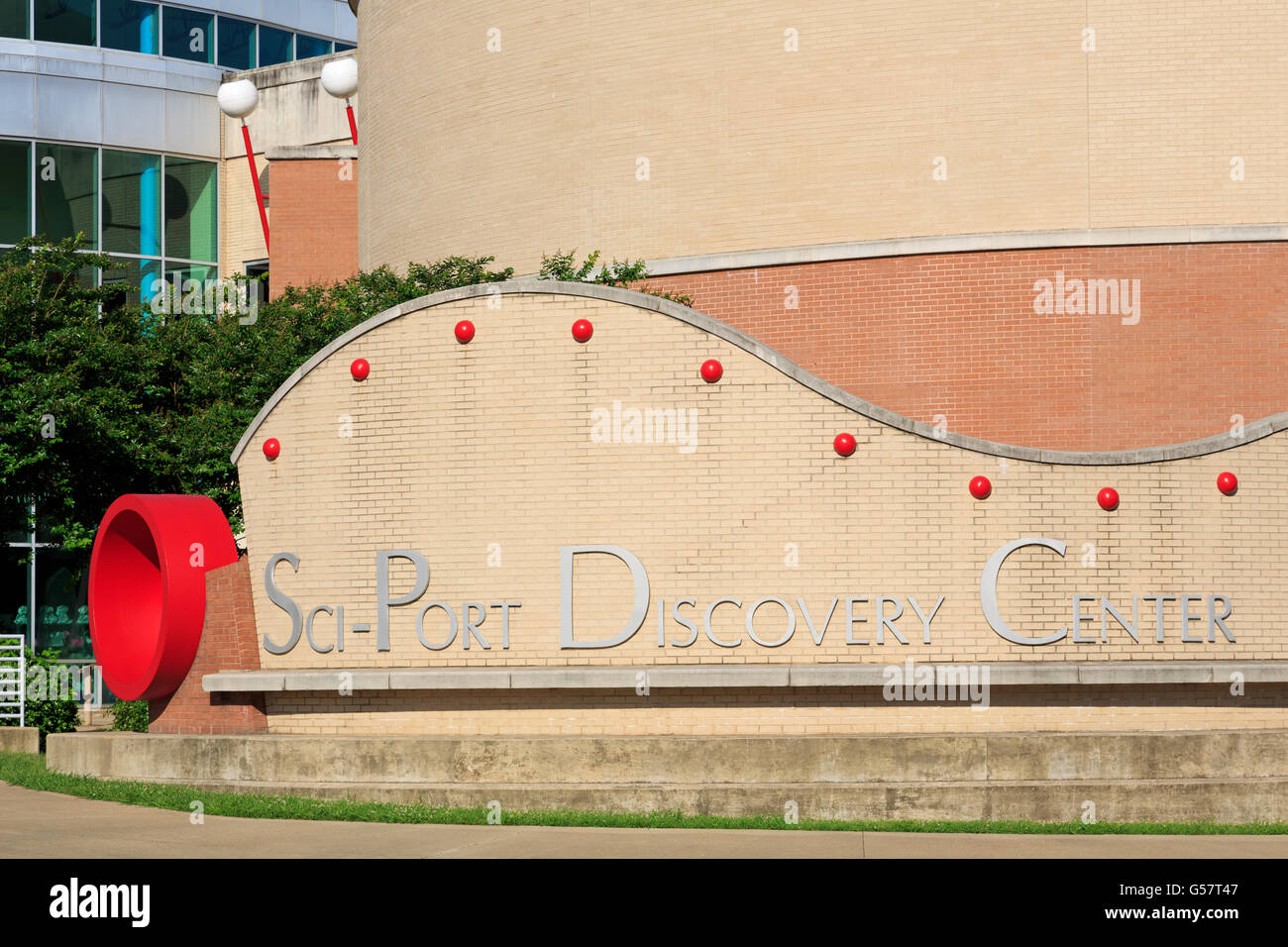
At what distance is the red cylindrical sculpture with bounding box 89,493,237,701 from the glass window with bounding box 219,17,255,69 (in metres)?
22.7

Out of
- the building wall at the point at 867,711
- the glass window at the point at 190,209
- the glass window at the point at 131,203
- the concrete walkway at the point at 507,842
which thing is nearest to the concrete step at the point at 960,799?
the concrete walkway at the point at 507,842

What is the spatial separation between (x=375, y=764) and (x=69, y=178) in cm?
2318

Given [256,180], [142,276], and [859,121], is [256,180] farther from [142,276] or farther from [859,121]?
[859,121]

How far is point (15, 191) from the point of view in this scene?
32812 millimetres

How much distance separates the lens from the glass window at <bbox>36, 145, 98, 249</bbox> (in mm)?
33000

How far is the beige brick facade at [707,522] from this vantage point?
1423 cm

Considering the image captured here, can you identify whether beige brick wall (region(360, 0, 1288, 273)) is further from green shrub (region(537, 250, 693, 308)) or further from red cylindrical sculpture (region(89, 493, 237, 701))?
red cylindrical sculpture (region(89, 493, 237, 701))

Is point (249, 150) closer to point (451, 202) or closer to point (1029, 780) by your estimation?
point (451, 202)

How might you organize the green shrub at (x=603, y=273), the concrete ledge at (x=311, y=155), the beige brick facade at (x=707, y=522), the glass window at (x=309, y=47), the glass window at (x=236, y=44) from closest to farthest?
the beige brick facade at (x=707, y=522) < the green shrub at (x=603, y=273) < the concrete ledge at (x=311, y=155) < the glass window at (x=236, y=44) < the glass window at (x=309, y=47)

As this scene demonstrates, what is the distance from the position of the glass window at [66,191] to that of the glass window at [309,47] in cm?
736

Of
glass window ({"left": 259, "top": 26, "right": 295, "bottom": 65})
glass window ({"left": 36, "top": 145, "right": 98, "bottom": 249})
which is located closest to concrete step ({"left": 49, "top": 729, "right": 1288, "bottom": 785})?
glass window ({"left": 36, "top": 145, "right": 98, "bottom": 249})

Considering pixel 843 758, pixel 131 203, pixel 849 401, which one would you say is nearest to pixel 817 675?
pixel 843 758

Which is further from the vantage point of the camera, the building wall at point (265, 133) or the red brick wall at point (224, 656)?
the building wall at point (265, 133)

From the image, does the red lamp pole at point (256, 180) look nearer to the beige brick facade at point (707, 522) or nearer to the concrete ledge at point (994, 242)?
the concrete ledge at point (994, 242)
